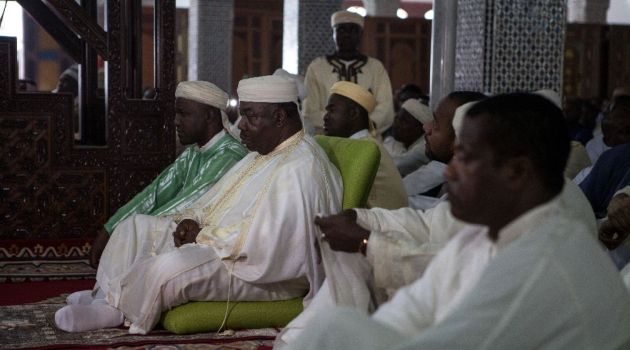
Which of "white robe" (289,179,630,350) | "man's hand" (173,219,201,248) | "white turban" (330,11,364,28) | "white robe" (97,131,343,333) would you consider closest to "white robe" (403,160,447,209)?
"white robe" (97,131,343,333)

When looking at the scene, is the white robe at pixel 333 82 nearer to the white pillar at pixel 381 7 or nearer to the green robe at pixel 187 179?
the green robe at pixel 187 179

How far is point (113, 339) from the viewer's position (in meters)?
4.20

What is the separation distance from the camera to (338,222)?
123 inches

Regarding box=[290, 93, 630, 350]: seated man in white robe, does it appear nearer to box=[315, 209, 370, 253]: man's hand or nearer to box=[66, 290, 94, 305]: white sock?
box=[315, 209, 370, 253]: man's hand

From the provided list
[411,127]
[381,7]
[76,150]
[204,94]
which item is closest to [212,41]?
[381,7]

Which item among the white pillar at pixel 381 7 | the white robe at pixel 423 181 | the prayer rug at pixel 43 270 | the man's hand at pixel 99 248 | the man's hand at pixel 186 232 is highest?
the white pillar at pixel 381 7

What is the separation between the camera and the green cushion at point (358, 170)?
169 inches

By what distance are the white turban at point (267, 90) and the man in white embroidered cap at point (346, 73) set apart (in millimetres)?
3537

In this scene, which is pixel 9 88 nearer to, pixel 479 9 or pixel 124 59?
pixel 124 59

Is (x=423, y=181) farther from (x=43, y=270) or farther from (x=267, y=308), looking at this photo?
(x=43, y=270)

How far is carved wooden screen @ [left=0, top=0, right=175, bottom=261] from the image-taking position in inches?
243

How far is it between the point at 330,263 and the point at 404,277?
1.51 ft

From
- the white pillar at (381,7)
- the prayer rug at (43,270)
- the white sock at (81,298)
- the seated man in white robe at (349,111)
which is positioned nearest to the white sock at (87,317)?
the white sock at (81,298)

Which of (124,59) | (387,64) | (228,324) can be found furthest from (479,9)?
(387,64)
